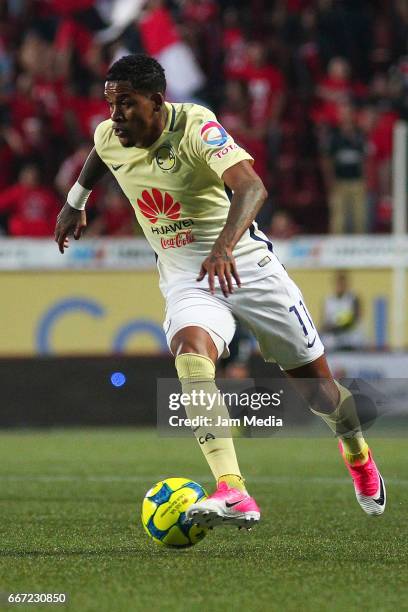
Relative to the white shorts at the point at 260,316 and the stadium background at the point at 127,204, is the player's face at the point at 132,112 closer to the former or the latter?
the white shorts at the point at 260,316

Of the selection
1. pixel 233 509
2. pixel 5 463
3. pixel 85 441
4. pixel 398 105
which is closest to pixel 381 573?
pixel 233 509

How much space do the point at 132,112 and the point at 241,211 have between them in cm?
74

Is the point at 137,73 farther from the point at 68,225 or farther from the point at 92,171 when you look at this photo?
the point at 68,225

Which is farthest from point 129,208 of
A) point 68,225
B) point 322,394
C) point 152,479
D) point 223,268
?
point 223,268

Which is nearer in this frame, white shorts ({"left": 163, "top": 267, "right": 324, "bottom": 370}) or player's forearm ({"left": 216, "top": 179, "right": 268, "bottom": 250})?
player's forearm ({"left": 216, "top": 179, "right": 268, "bottom": 250})


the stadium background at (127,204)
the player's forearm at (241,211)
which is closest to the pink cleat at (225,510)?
the player's forearm at (241,211)

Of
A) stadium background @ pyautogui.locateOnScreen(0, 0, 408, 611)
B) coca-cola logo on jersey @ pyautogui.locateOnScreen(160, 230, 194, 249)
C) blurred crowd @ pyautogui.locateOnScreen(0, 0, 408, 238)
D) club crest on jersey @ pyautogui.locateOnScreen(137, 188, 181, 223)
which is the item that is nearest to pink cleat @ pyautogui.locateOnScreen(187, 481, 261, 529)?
coca-cola logo on jersey @ pyautogui.locateOnScreen(160, 230, 194, 249)

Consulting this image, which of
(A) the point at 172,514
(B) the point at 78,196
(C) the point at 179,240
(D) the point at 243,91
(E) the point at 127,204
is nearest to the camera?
(A) the point at 172,514

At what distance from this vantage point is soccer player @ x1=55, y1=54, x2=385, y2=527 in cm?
530

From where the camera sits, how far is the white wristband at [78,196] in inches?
247

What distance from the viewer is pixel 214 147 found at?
5.43 m

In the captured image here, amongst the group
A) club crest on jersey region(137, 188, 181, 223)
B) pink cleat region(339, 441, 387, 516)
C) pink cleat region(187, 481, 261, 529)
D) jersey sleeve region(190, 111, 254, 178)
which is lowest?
pink cleat region(339, 441, 387, 516)

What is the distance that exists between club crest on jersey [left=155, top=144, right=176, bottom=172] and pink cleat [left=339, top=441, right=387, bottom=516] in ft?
6.04

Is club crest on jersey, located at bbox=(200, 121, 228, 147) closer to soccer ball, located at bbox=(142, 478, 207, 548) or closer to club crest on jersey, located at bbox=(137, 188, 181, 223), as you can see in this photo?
club crest on jersey, located at bbox=(137, 188, 181, 223)
